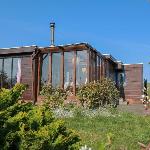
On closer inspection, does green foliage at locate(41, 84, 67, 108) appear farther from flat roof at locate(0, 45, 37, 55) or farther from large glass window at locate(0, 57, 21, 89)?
large glass window at locate(0, 57, 21, 89)

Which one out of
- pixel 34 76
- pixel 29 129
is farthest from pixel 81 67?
pixel 29 129

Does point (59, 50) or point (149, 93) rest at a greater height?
point (59, 50)

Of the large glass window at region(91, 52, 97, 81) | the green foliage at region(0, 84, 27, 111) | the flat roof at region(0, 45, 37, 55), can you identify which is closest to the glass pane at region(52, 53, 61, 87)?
the flat roof at region(0, 45, 37, 55)

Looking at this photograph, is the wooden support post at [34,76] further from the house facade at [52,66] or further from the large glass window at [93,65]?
the large glass window at [93,65]

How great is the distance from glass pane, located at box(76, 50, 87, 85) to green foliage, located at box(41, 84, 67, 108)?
5.53 ft

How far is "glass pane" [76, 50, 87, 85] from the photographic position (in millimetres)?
30828

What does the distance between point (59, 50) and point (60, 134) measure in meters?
26.2

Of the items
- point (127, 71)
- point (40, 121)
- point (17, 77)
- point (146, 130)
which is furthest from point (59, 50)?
point (40, 121)

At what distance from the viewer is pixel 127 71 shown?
39.4 metres

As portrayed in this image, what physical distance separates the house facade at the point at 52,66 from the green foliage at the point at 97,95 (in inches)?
130

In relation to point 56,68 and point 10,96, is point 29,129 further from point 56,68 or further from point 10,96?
point 56,68

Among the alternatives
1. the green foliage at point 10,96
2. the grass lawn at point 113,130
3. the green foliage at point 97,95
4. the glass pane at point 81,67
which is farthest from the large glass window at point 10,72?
the green foliage at point 10,96

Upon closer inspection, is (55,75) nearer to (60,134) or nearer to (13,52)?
(13,52)

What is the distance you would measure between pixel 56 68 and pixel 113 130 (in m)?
17.1
